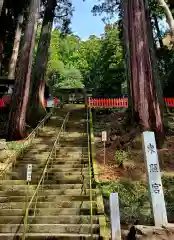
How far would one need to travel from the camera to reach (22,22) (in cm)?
2344

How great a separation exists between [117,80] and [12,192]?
21.9 metres

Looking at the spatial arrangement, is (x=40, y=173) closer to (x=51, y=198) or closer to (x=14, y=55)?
(x=51, y=198)

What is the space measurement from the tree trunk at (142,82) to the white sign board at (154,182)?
15.7 ft

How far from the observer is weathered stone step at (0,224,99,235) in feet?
21.0

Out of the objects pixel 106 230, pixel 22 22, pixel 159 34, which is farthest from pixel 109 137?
pixel 159 34

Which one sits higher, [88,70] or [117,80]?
[88,70]

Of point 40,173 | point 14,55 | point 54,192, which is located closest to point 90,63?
point 14,55

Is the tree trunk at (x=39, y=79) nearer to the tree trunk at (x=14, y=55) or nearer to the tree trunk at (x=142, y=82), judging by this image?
the tree trunk at (x=14, y=55)

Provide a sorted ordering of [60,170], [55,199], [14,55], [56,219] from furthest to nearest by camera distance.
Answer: [14,55], [60,170], [55,199], [56,219]

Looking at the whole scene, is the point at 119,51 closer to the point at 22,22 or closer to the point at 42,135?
the point at 22,22

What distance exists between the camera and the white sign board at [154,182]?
5.59m

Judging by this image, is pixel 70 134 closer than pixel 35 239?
No

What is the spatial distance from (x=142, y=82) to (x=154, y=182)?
602 cm

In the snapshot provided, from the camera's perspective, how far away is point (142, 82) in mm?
11312
